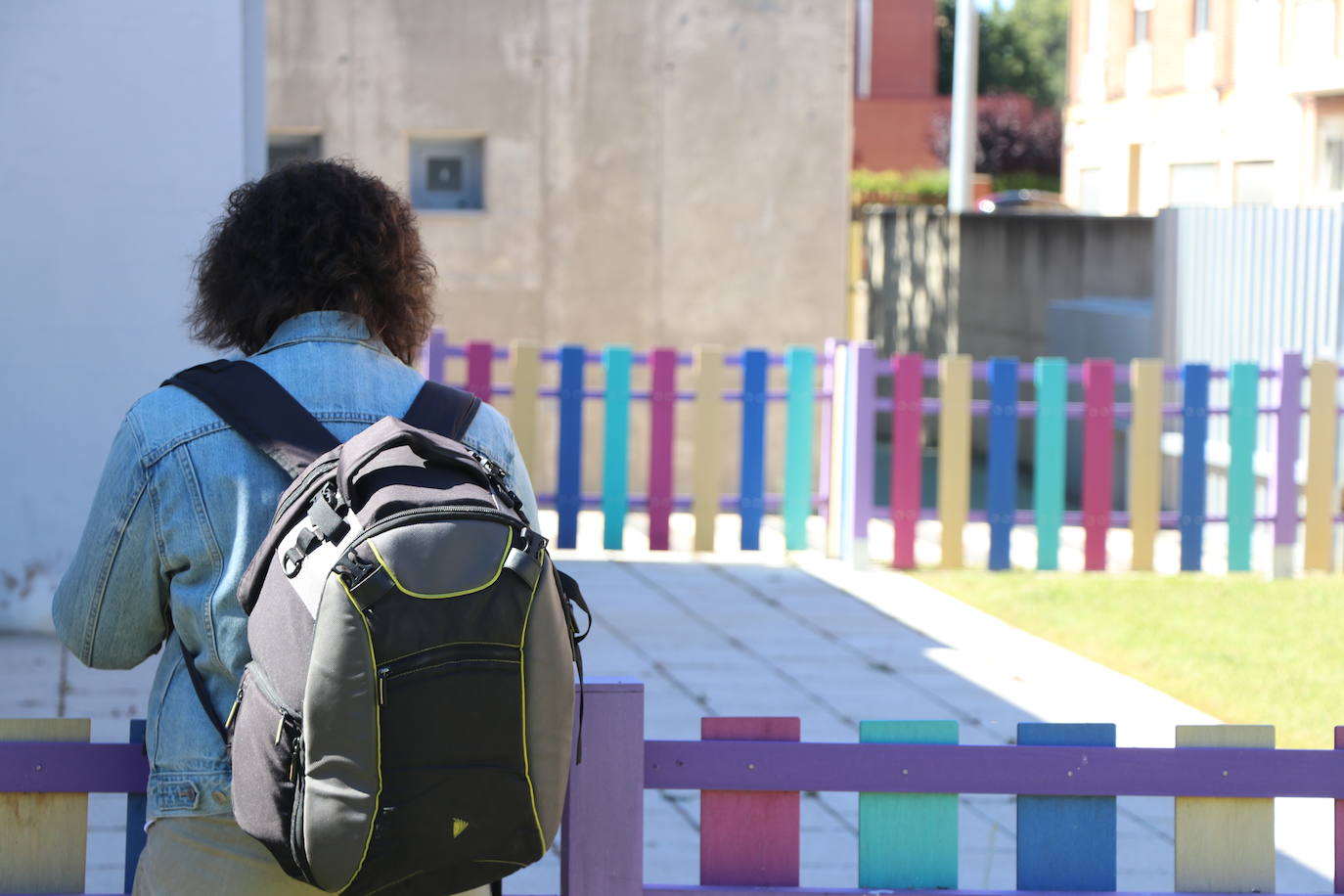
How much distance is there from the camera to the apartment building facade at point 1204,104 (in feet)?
70.1

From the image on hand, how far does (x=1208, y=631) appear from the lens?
8.31 m

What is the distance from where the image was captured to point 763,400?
10.4 meters

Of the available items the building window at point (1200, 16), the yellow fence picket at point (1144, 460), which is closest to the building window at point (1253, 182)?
the building window at point (1200, 16)

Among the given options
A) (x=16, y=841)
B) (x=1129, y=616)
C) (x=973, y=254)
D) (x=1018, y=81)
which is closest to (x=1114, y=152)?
(x=973, y=254)

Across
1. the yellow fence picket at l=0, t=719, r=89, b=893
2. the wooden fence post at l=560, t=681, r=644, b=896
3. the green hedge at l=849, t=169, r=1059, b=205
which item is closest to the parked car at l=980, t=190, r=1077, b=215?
the green hedge at l=849, t=169, r=1059, b=205

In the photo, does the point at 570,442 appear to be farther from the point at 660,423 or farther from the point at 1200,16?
the point at 1200,16

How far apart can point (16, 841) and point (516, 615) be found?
1.25 meters

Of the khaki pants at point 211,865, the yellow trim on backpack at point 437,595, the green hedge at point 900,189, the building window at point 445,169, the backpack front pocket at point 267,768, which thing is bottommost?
the khaki pants at point 211,865

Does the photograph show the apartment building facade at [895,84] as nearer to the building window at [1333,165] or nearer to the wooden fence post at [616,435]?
the building window at [1333,165]

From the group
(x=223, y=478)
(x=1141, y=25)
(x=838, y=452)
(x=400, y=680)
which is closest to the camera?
(x=400, y=680)

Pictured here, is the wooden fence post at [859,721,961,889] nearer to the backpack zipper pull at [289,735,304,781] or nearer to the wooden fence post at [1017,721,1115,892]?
the wooden fence post at [1017,721,1115,892]

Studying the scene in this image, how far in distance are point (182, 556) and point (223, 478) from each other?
0.40 feet

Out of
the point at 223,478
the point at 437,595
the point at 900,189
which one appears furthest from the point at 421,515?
the point at 900,189

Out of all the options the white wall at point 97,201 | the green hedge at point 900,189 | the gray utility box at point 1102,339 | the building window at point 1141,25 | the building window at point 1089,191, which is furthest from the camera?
the green hedge at point 900,189
